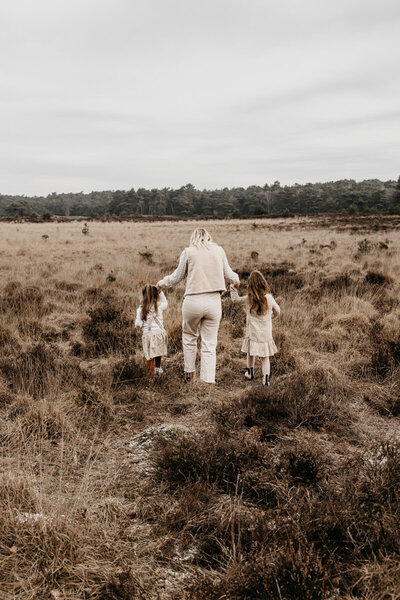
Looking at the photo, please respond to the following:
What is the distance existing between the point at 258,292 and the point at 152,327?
1.38m

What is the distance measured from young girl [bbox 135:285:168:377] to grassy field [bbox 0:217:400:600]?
0.82 ft

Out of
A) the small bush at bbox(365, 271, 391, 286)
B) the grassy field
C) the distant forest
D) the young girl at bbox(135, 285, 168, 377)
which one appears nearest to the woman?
the young girl at bbox(135, 285, 168, 377)

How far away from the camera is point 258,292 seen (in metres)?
5.05

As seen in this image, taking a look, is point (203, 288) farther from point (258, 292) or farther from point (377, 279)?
point (377, 279)

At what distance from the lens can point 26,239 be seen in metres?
20.4

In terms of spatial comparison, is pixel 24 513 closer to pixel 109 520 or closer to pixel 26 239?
pixel 109 520

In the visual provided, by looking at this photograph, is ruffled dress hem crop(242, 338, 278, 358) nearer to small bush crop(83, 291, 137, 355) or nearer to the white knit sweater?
the white knit sweater

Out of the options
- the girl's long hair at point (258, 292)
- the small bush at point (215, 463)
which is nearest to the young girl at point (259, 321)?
the girl's long hair at point (258, 292)

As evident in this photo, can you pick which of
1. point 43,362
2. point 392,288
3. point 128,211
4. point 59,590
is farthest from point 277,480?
point 128,211

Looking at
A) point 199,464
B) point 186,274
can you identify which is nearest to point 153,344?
point 186,274

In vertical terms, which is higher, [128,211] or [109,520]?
[128,211]

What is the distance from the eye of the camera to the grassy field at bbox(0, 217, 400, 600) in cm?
212

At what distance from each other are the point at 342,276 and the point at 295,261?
3.96 m

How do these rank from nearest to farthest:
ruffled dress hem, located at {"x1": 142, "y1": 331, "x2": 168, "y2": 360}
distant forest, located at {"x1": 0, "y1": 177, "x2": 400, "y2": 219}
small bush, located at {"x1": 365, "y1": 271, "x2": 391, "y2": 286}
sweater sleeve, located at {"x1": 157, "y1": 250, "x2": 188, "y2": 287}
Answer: sweater sleeve, located at {"x1": 157, "y1": 250, "x2": 188, "y2": 287}
ruffled dress hem, located at {"x1": 142, "y1": 331, "x2": 168, "y2": 360}
small bush, located at {"x1": 365, "y1": 271, "x2": 391, "y2": 286}
distant forest, located at {"x1": 0, "y1": 177, "x2": 400, "y2": 219}
